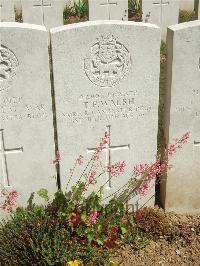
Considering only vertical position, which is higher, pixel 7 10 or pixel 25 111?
pixel 7 10

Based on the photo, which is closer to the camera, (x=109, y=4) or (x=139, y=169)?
(x=139, y=169)

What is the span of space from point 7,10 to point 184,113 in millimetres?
5723

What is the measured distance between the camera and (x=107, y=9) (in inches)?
349

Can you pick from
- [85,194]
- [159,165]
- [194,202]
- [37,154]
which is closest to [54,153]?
[37,154]

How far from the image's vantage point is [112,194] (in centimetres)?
438

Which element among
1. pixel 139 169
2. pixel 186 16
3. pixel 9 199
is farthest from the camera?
pixel 186 16

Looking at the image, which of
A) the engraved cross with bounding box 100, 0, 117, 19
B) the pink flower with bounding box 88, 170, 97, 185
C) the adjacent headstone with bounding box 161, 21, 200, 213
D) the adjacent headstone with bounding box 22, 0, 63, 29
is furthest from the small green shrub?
the pink flower with bounding box 88, 170, 97, 185

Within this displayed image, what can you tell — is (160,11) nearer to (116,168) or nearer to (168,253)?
(116,168)

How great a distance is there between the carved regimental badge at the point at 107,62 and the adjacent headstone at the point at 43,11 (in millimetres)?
5348

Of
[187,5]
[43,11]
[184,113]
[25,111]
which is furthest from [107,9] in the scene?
[25,111]

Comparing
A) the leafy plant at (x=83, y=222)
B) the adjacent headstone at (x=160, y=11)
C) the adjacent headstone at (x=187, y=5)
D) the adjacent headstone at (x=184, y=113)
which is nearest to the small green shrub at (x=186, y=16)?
the adjacent headstone at (x=187, y=5)

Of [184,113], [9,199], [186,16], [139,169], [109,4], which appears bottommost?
[9,199]

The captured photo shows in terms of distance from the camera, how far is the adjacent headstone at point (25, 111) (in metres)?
3.60

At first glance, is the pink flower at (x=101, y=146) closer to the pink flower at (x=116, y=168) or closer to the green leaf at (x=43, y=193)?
the pink flower at (x=116, y=168)
